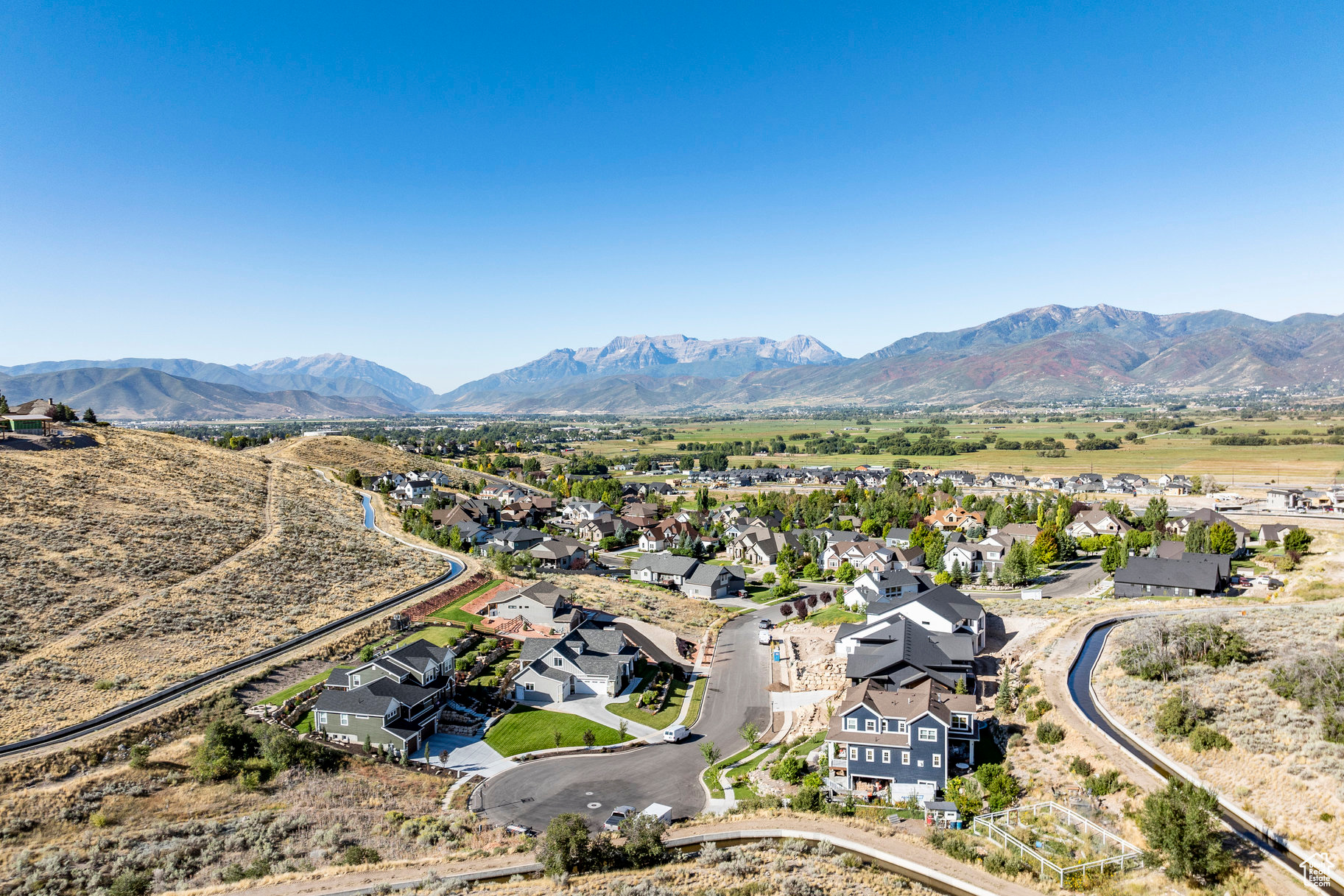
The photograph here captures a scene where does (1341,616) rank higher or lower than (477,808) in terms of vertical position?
higher

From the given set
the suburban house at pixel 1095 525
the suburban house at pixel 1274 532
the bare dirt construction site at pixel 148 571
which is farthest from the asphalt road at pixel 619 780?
the suburban house at pixel 1274 532

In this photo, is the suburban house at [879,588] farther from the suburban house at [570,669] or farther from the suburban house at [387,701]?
the suburban house at [387,701]

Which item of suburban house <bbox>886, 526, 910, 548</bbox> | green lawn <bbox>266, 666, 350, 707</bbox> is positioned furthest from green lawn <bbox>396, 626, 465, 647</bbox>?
suburban house <bbox>886, 526, 910, 548</bbox>

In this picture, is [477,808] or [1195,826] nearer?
[1195,826]

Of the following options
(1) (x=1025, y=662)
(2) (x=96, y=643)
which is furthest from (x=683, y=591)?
(2) (x=96, y=643)

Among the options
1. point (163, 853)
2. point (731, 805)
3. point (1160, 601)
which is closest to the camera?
point (163, 853)

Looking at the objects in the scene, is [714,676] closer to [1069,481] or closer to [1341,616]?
[1341,616]

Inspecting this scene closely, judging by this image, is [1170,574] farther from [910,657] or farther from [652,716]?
[652,716]

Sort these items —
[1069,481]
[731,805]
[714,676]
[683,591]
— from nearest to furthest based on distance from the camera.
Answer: [731,805], [714,676], [683,591], [1069,481]
